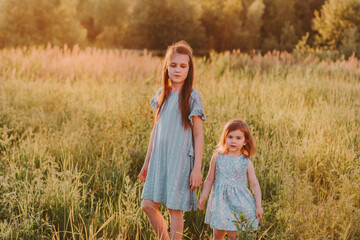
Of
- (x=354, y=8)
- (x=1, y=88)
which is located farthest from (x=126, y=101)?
(x=354, y=8)

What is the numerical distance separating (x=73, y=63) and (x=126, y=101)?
14.6 feet

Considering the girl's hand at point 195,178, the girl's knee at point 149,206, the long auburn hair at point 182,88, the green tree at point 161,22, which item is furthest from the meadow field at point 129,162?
the green tree at point 161,22

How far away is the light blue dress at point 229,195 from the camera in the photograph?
2.15 metres

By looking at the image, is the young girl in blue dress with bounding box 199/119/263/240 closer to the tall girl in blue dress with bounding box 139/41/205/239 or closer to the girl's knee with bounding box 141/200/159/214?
the tall girl in blue dress with bounding box 139/41/205/239

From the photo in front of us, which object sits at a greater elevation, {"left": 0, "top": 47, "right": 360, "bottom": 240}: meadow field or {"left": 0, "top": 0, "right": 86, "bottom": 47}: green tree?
{"left": 0, "top": 0, "right": 86, "bottom": 47}: green tree

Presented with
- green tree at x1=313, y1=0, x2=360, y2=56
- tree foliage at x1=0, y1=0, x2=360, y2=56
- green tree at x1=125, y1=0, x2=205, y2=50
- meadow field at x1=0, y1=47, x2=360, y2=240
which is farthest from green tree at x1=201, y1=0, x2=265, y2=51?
meadow field at x1=0, y1=47, x2=360, y2=240

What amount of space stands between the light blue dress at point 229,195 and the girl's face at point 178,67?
0.59m

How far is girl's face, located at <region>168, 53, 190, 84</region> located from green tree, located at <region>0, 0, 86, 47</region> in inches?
918

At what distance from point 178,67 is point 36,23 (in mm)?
25392

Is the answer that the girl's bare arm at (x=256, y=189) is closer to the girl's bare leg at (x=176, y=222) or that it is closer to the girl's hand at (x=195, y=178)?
the girl's hand at (x=195, y=178)

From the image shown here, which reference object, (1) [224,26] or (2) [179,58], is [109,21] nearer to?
(1) [224,26]

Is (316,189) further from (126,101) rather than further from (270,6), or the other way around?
(270,6)

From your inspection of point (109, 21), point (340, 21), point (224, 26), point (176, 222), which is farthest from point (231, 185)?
point (109, 21)

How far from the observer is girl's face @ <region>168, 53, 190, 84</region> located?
7.58ft
